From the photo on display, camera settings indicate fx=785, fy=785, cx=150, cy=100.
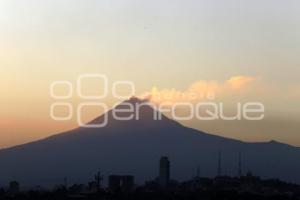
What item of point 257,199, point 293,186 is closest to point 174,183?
point 293,186

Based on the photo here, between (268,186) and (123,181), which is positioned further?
(268,186)

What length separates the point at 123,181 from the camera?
75.7 meters

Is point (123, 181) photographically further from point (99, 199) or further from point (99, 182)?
point (99, 199)

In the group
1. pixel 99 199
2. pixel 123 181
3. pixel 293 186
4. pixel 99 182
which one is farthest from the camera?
pixel 293 186

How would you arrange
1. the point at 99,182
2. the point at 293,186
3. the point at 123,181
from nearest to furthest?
the point at 99,182
the point at 123,181
the point at 293,186

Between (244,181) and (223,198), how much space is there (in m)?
32.0

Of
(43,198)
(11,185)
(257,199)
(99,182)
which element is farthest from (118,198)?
(11,185)

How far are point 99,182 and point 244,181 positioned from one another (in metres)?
19.2

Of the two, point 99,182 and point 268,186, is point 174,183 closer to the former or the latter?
point 268,186

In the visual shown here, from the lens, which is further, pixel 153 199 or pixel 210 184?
pixel 210 184

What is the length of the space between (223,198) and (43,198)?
11767 mm

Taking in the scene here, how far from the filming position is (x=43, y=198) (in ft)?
168

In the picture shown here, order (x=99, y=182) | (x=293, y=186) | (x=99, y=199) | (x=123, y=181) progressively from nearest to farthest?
(x=99, y=199) < (x=99, y=182) < (x=123, y=181) < (x=293, y=186)

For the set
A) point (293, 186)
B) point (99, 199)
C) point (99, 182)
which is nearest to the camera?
point (99, 199)
